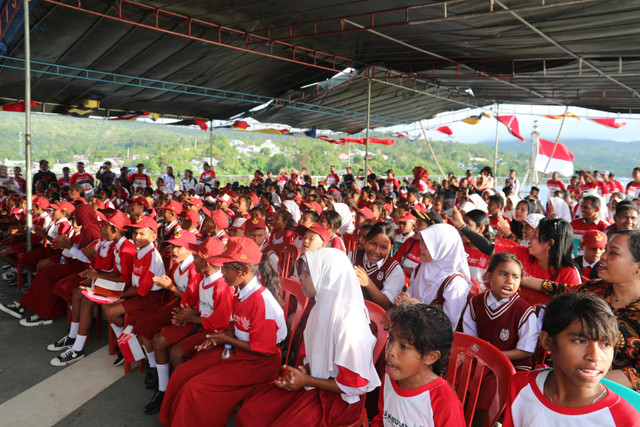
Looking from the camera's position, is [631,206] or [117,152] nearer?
[631,206]

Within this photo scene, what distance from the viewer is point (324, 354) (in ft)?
6.52

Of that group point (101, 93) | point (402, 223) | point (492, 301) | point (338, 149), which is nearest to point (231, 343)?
point (492, 301)

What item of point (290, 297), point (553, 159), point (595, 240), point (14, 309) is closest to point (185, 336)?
point (290, 297)

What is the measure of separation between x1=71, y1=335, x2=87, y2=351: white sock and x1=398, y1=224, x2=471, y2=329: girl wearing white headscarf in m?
2.80

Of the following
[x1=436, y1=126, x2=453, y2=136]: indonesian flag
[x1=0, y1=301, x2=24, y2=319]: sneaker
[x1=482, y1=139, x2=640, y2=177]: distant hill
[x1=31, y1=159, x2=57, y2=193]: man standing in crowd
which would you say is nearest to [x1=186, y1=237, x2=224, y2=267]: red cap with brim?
[x1=0, y1=301, x2=24, y2=319]: sneaker

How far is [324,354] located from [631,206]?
3528 mm

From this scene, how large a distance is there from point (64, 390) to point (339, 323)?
2.41 meters

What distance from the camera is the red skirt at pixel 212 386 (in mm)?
2305

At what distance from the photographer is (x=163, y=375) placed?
116 inches

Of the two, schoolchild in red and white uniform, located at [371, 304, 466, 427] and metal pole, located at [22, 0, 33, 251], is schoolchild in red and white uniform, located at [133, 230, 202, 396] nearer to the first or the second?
schoolchild in red and white uniform, located at [371, 304, 466, 427]

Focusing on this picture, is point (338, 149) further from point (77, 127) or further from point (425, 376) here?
point (425, 376)

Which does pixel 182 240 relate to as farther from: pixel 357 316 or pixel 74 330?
pixel 357 316

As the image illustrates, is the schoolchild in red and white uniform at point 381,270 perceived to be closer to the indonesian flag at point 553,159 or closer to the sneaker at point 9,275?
the sneaker at point 9,275

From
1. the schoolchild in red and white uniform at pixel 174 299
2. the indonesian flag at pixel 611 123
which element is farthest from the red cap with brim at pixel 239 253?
the indonesian flag at pixel 611 123
